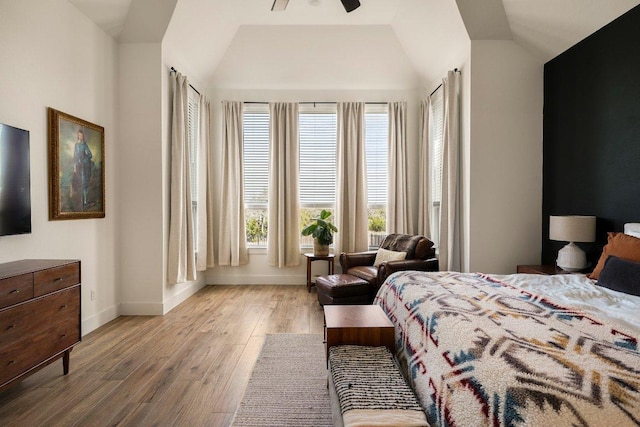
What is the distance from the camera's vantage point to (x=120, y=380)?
2.49m

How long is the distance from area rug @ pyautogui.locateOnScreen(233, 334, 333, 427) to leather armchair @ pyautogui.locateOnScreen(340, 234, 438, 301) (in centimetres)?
126

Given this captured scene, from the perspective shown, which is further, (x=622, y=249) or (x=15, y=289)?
(x=622, y=249)

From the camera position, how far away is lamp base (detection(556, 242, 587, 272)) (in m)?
3.15

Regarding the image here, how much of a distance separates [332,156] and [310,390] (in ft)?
13.0

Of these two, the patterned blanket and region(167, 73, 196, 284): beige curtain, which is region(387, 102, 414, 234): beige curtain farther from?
the patterned blanket

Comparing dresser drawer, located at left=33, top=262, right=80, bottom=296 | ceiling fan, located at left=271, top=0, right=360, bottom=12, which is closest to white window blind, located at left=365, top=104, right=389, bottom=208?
ceiling fan, located at left=271, top=0, right=360, bottom=12

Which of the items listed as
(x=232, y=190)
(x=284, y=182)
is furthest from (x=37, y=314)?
(x=284, y=182)

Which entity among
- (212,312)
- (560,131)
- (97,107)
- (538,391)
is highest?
(97,107)

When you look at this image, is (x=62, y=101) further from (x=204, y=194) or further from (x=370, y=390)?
(x=370, y=390)

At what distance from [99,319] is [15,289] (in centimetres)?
171

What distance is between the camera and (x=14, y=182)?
259cm

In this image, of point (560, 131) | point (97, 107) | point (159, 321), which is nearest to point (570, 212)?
point (560, 131)

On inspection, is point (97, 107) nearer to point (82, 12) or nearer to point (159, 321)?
point (82, 12)

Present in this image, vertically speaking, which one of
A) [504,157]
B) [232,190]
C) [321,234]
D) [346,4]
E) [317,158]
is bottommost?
[321,234]
